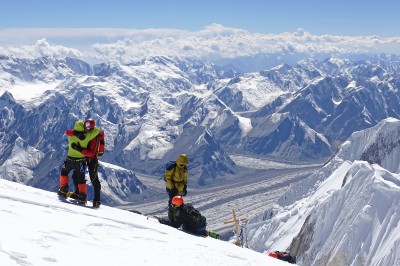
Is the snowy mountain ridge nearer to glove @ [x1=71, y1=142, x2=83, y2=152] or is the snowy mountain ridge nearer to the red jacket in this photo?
the red jacket

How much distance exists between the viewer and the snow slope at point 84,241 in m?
16.5

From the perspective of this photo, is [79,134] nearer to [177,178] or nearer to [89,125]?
[89,125]

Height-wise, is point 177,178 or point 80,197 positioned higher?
point 177,178

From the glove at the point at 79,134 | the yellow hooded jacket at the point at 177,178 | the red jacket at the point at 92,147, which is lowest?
the yellow hooded jacket at the point at 177,178

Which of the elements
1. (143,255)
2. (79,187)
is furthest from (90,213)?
(143,255)

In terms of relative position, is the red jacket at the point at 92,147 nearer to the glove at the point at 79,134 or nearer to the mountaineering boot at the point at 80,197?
the glove at the point at 79,134

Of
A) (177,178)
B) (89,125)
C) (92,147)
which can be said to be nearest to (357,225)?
(177,178)

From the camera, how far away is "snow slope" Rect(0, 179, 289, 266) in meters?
16.5

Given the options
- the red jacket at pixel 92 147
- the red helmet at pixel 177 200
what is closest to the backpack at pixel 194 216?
the red helmet at pixel 177 200

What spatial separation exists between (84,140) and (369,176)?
349 feet

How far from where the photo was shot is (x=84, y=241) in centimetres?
1941

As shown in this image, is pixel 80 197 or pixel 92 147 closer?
pixel 92 147

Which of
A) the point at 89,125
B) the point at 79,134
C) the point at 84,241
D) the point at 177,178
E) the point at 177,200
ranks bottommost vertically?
the point at 177,200

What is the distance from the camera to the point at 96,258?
685 inches
